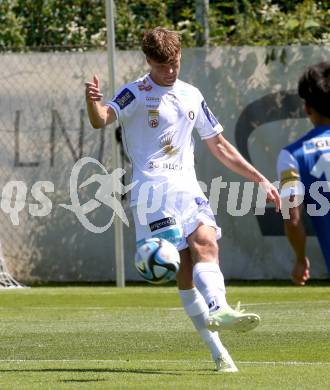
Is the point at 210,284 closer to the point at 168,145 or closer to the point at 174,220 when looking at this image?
the point at 174,220

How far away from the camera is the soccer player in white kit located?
796cm

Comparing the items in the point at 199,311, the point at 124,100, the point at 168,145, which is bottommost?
the point at 199,311

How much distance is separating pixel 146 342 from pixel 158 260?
261cm

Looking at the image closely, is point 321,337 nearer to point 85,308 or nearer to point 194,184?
point 194,184

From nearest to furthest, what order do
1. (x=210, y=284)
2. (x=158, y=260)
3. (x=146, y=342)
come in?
(x=158, y=260) < (x=210, y=284) < (x=146, y=342)

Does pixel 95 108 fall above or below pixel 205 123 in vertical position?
above

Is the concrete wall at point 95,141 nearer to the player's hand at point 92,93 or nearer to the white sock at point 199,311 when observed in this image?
the white sock at point 199,311

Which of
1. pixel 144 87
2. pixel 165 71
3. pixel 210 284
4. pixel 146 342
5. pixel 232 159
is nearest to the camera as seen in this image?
pixel 210 284

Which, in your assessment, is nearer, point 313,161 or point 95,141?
point 313,161

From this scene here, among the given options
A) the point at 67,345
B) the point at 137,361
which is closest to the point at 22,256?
the point at 67,345

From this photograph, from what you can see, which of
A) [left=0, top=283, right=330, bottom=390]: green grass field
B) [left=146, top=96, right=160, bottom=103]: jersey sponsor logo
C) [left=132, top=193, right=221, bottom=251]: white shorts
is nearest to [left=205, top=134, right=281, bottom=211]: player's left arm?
[left=132, top=193, right=221, bottom=251]: white shorts

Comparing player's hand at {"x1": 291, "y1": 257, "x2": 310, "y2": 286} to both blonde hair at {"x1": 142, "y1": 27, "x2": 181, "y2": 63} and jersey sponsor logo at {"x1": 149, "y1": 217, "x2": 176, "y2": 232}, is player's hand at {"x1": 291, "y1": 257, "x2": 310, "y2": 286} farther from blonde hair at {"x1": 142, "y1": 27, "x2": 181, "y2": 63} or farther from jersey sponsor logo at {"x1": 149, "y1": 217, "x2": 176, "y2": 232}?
blonde hair at {"x1": 142, "y1": 27, "x2": 181, "y2": 63}

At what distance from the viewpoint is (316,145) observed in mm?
6262

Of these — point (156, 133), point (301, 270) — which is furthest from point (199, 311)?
point (301, 270)
